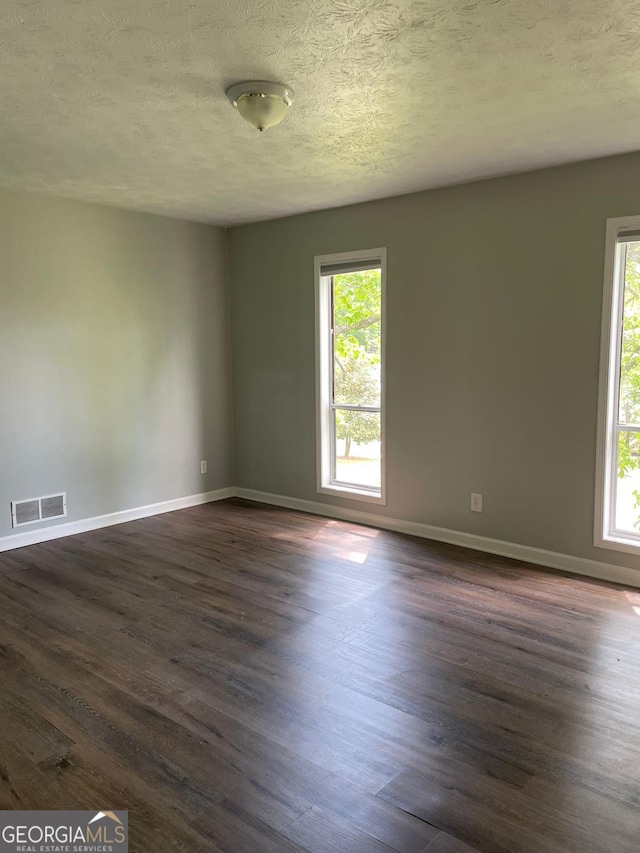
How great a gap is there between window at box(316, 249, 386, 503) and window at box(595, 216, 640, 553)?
1.62 m

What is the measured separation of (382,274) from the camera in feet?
15.3

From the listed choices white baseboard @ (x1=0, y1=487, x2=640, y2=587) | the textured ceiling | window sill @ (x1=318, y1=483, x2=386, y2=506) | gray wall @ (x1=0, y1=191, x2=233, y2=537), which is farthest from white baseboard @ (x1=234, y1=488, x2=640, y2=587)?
the textured ceiling

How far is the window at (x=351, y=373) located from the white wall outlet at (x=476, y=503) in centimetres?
76

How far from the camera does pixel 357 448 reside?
5.12 m

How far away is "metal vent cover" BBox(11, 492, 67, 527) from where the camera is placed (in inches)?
175

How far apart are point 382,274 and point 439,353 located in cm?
77

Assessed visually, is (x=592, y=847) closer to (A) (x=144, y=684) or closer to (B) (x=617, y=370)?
(A) (x=144, y=684)

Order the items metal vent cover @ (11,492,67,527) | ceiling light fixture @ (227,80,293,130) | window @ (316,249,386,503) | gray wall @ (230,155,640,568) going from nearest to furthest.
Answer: ceiling light fixture @ (227,80,293,130)
gray wall @ (230,155,640,568)
metal vent cover @ (11,492,67,527)
window @ (316,249,386,503)

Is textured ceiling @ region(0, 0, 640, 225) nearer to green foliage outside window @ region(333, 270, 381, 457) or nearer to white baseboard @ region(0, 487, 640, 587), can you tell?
green foliage outside window @ region(333, 270, 381, 457)

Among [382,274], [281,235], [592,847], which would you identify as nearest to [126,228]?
[281,235]

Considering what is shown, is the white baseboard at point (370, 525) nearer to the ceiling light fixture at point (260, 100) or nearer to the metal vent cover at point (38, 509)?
the metal vent cover at point (38, 509)

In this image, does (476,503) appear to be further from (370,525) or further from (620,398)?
(620,398)

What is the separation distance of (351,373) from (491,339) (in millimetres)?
1301

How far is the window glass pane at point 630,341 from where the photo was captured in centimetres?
361
